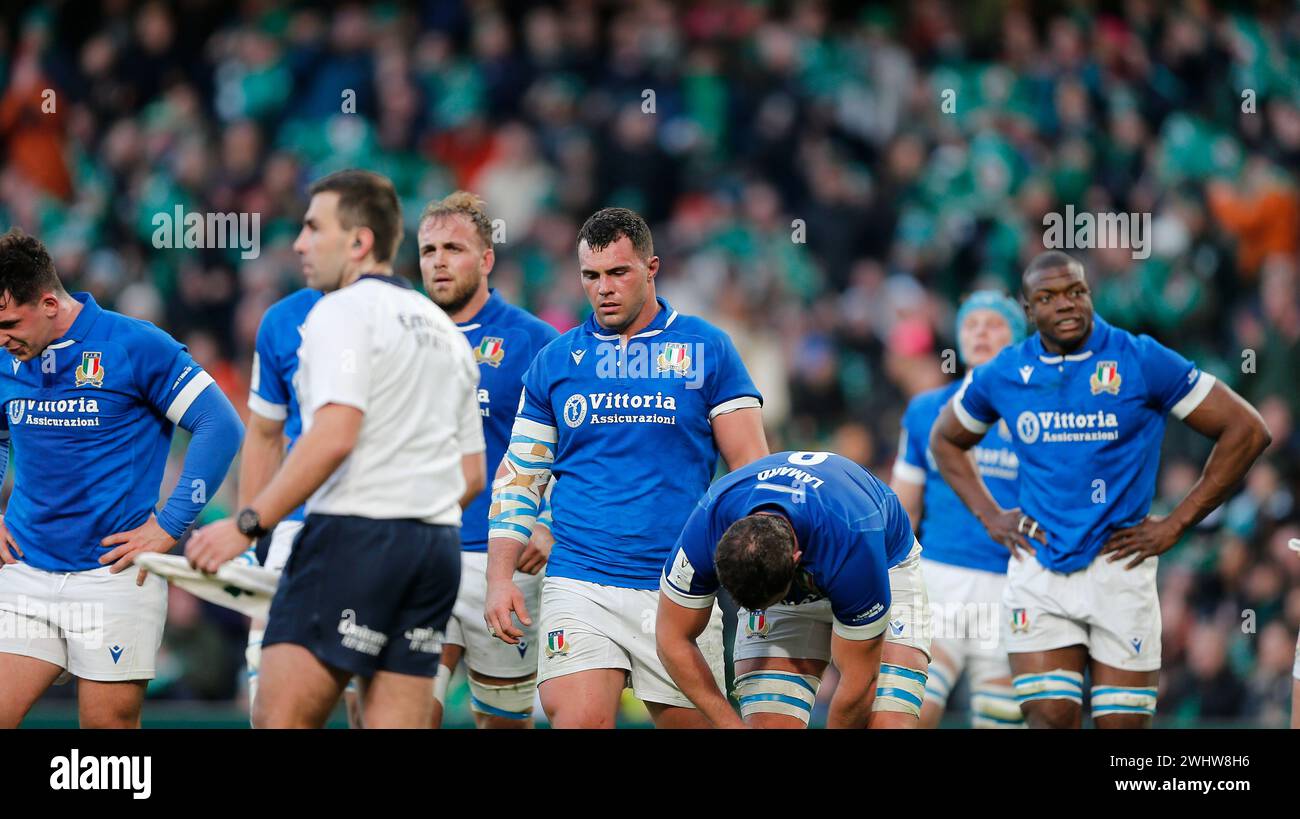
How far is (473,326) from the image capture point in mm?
8016

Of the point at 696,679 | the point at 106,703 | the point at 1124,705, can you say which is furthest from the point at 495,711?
the point at 1124,705

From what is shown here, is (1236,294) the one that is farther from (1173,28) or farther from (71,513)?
(71,513)

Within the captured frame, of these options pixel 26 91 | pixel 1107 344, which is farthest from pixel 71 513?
pixel 26 91

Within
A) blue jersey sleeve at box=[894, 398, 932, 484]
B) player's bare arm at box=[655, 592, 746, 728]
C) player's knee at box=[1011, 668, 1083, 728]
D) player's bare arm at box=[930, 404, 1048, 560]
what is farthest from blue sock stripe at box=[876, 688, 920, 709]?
blue jersey sleeve at box=[894, 398, 932, 484]

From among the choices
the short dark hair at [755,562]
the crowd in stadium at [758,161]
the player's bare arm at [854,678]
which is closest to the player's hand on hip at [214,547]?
the short dark hair at [755,562]

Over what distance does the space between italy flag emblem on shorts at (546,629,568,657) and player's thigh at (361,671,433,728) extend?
59.1 inches

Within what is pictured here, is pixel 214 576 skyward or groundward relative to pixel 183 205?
groundward

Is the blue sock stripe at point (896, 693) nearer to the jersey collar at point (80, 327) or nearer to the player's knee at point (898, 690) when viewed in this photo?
the player's knee at point (898, 690)

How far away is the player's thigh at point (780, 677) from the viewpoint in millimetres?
6840

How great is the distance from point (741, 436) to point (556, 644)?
1.22 m
